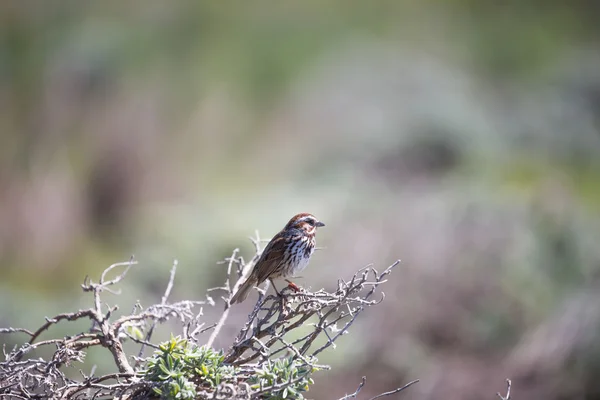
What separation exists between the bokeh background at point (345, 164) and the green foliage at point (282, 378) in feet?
17.3

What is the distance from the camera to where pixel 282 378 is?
13.4 feet

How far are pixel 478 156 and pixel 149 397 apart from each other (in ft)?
47.6

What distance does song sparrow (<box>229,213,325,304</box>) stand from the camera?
578 cm

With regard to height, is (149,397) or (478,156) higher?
(478,156)

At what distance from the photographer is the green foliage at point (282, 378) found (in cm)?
403

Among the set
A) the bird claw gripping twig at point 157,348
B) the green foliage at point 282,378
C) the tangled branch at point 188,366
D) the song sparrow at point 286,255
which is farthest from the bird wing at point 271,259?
the green foliage at point 282,378

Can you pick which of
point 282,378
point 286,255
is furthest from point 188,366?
point 286,255

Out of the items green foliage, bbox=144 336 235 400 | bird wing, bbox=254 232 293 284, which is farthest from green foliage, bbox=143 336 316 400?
bird wing, bbox=254 232 293 284

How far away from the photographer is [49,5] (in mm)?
23594

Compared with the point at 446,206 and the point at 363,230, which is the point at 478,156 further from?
the point at 363,230

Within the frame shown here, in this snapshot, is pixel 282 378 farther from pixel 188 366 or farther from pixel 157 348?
pixel 157 348

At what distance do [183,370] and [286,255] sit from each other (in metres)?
2.18

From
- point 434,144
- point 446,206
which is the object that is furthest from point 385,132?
point 446,206

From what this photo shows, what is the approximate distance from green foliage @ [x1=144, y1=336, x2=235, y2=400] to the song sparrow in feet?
4.44
